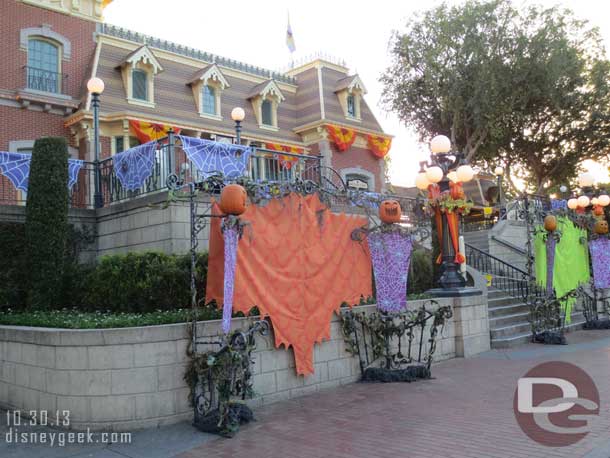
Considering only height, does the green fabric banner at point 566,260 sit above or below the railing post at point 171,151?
below

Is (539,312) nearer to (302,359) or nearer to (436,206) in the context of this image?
(436,206)

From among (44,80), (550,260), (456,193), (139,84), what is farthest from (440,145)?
(44,80)

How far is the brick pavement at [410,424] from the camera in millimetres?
5711

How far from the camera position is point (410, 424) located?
22.0 ft

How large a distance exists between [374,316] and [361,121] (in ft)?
60.3

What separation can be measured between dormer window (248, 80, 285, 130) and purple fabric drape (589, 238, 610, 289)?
538 inches

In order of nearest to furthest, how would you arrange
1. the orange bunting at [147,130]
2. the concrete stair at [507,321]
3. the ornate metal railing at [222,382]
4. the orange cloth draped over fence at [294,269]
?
the ornate metal railing at [222,382] → the orange cloth draped over fence at [294,269] → the concrete stair at [507,321] → the orange bunting at [147,130]

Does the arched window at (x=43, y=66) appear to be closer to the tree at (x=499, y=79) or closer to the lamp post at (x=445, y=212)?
the lamp post at (x=445, y=212)

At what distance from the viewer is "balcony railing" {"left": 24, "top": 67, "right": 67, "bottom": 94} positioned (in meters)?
18.6

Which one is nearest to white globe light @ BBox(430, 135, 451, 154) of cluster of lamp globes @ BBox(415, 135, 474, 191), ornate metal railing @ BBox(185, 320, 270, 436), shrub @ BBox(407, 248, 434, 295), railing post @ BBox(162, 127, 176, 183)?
cluster of lamp globes @ BBox(415, 135, 474, 191)

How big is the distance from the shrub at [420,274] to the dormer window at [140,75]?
39.2 ft

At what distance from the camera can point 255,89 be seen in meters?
24.5

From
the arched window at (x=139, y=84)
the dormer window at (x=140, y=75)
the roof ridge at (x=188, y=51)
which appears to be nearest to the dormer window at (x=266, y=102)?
the roof ridge at (x=188, y=51)

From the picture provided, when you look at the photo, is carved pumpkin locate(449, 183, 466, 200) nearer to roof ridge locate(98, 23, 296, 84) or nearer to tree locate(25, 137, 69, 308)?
tree locate(25, 137, 69, 308)
